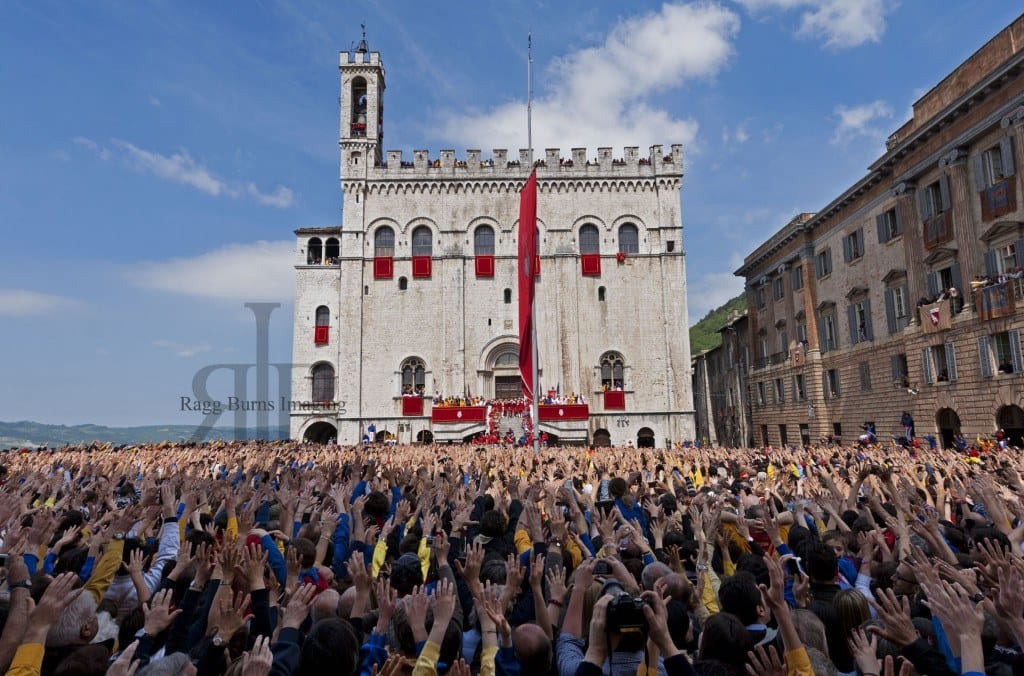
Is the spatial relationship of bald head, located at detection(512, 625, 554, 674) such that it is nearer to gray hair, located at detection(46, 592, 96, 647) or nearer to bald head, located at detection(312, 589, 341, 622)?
bald head, located at detection(312, 589, 341, 622)

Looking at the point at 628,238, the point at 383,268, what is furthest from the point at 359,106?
the point at 628,238

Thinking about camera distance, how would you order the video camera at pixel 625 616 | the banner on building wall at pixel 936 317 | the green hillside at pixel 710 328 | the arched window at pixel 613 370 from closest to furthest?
the video camera at pixel 625 616
the banner on building wall at pixel 936 317
the arched window at pixel 613 370
the green hillside at pixel 710 328

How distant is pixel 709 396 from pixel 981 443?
28284 millimetres

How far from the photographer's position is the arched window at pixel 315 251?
37312 millimetres

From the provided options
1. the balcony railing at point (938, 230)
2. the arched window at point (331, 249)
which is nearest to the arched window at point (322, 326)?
the arched window at point (331, 249)

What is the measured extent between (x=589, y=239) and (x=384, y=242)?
38.7 ft

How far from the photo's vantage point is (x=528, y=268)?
20.9 m

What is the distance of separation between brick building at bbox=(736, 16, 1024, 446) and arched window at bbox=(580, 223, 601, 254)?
32.9 ft

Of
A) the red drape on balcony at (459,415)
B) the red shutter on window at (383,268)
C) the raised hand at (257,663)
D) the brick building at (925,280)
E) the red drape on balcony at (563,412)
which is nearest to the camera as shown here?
the raised hand at (257,663)

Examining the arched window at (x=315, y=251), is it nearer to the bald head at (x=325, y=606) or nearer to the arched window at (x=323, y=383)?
the arched window at (x=323, y=383)

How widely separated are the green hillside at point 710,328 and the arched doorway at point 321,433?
3940cm

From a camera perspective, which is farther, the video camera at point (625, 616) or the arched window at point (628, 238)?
the arched window at point (628, 238)

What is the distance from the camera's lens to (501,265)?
119ft

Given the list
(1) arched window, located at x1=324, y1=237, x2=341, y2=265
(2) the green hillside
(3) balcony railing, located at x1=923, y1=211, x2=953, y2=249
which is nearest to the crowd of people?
(3) balcony railing, located at x1=923, y1=211, x2=953, y2=249
